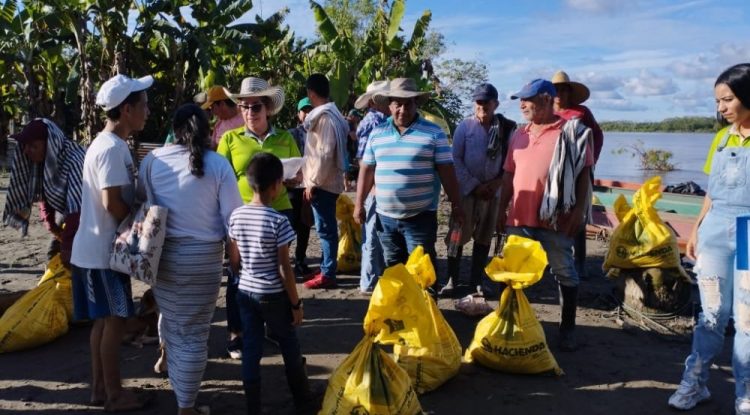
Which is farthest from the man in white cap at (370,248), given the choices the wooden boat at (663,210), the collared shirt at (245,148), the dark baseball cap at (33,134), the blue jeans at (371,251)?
the wooden boat at (663,210)

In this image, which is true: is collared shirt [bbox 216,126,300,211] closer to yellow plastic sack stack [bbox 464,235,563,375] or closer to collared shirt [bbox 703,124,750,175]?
yellow plastic sack stack [bbox 464,235,563,375]

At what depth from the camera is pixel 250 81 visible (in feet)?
14.5

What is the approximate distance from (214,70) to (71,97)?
10.8 ft

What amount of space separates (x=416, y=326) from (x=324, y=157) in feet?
7.49

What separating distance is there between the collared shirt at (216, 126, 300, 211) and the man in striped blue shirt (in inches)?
27.4

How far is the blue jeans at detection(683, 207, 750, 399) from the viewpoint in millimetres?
3062

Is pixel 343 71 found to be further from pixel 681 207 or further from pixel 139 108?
pixel 139 108

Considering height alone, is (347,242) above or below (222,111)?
below

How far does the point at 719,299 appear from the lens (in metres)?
3.19

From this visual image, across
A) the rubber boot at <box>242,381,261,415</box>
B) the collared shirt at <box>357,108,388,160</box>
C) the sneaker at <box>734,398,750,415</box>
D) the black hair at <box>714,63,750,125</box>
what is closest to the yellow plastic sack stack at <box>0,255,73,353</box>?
the rubber boot at <box>242,381,261,415</box>

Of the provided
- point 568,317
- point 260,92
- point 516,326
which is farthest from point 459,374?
point 260,92

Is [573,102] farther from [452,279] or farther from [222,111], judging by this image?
[222,111]

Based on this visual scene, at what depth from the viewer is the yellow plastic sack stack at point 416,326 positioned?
305 centimetres

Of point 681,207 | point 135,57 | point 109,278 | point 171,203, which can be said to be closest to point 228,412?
point 109,278
